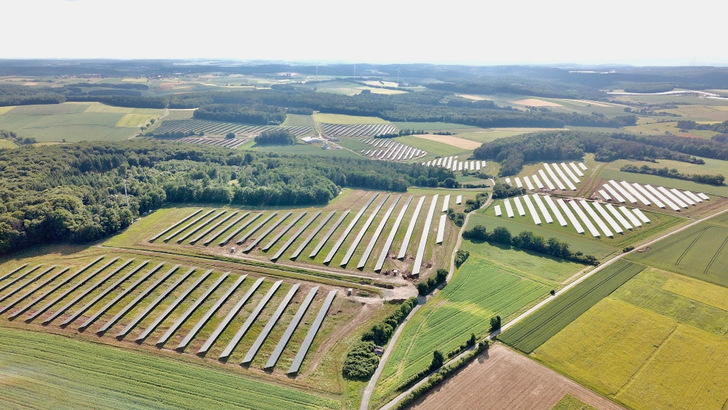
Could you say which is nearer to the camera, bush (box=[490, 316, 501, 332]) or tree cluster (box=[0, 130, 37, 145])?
bush (box=[490, 316, 501, 332])

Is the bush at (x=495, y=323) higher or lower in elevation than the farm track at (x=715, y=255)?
lower

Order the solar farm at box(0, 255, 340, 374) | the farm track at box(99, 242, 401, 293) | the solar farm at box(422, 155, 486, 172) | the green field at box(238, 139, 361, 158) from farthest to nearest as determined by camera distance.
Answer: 1. the green field at box(238, 139, 361, 158)
2. the solar farm at box(422, 155, 486, 172)
3. the farm track at box(99, 242, 401, 293)
4. the solar farm at box(0, 255, 340, 374)

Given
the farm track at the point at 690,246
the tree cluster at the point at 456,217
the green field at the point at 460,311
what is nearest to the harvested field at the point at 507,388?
the green field at the point at 460,311

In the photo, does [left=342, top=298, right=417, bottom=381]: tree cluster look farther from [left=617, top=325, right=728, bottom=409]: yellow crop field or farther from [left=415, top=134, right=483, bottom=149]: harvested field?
[left=415, top=134, right=483, bottom=149]: harvested field

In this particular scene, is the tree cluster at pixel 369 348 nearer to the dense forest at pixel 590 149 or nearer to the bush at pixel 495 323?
the bush at pixel 495 323

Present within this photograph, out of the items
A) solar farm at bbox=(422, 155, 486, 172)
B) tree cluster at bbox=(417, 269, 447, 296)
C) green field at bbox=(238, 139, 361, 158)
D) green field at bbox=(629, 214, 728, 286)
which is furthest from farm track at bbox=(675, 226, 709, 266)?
green field at bbox=(238, 139, 361, 158)

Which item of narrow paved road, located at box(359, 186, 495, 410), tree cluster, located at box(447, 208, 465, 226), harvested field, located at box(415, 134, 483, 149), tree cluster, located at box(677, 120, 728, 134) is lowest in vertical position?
narrow paved road, located at box(359, 186, 495, 410)
